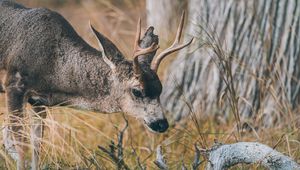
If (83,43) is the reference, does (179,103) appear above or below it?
below

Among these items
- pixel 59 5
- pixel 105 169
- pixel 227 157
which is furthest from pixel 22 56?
pixel 59 5

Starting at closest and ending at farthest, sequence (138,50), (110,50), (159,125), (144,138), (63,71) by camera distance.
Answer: (138,50)
(159,125)
(110,50)
(63,71)
(144,138)

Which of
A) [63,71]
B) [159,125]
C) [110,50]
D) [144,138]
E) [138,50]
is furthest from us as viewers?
[144,138]

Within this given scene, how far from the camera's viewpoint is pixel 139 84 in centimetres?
676

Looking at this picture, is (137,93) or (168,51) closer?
(168,51)

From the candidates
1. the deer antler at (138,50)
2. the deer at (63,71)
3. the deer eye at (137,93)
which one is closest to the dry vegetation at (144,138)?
the deer at (63,71)

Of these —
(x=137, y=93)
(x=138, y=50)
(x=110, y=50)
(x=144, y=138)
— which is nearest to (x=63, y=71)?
(x=110, y=50)

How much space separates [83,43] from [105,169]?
1140 mm

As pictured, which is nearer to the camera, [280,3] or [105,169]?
[105,169]

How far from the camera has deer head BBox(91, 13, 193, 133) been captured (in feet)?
22.0

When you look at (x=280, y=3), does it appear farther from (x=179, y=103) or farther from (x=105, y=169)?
(x=105, y=169)

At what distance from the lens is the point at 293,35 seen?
8.41m

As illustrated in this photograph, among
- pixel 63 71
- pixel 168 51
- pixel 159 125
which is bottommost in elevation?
pixel 159 125

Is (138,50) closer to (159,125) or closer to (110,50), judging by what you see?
(110,50)
